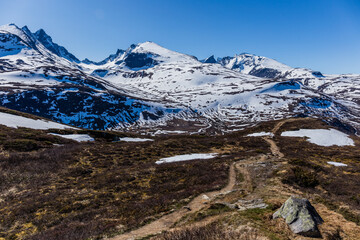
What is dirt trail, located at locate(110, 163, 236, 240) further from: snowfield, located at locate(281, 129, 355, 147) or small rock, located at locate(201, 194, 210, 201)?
snowfield, located at locate(281, 129, 355, 147)

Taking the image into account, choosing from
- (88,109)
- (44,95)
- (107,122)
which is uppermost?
(44,95)

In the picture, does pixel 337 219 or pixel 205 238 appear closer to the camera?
pixel 205 238

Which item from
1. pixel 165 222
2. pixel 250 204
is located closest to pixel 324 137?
pixel 250 204

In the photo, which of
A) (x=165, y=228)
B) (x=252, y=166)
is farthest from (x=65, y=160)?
(x=252, y=166)

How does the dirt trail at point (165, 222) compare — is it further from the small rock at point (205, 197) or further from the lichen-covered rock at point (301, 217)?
the lichen-covered rock at point (301, 217)

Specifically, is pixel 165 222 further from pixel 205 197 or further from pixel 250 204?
pixel 250 204

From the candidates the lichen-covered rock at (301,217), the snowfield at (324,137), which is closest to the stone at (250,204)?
the lichen-covered rock at (301,217)

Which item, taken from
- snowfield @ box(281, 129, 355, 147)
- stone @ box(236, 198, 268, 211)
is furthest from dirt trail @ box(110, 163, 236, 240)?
snowfield @ box(281, 129, 355, 147)

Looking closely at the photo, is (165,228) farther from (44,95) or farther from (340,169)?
(44,95)
